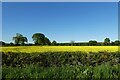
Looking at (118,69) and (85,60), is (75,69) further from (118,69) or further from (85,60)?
(85,60)

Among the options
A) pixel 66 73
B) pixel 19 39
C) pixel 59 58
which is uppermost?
pixel 19 39

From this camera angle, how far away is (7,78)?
8.35m

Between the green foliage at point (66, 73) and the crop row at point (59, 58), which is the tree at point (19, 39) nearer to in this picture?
the crop row at point (59, 58)

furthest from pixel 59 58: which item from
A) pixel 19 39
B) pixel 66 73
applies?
pixel 19 39

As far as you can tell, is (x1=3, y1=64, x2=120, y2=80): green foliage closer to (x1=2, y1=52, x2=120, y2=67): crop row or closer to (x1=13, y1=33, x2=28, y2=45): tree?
(x1=2, y1=52, x2=120, y2=67): crop row

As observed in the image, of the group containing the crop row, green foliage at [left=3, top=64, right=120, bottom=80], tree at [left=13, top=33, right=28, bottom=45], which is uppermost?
tree at [left=13, top=33, right=28, bottom=45]

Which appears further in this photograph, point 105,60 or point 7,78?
point 105,60

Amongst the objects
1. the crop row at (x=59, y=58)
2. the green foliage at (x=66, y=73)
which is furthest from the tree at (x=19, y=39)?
the green foliage at (x=66, y=73)

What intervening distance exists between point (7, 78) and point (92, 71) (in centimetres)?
242

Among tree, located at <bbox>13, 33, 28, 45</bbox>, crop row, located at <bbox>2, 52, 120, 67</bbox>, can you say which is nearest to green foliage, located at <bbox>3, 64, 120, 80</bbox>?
crop row, located at <bbox>2, 52, 120, 67</bbox>

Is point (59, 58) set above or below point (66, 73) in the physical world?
above

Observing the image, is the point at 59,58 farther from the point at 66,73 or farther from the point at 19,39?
the point at 19,39

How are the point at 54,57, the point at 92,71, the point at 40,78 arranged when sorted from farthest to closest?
1. the point at 54,57
2. the point at 92,71
3. the point at 40,78

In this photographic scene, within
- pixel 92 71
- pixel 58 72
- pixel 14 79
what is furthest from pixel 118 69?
pixel 14 79
